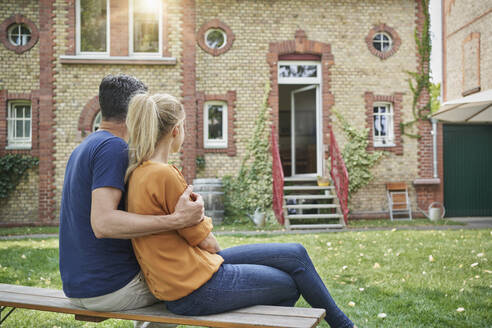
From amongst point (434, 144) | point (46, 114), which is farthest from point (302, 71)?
point (46, 114)

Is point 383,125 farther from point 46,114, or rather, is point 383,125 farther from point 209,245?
point 209,245

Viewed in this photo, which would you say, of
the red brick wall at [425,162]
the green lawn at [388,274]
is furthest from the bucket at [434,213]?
the green lawn at [388,274]

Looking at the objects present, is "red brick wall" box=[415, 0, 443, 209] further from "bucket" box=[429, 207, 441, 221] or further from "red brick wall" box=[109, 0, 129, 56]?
"red brick wall" box=[109, 0, 129, 56]

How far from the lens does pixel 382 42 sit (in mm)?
11703

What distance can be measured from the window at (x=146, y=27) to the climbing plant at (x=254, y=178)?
11.1 ft

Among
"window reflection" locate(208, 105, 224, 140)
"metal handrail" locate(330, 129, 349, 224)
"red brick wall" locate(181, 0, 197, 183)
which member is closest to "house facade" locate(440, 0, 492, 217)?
"metal handrail" locate(330, 129, 349, 224)

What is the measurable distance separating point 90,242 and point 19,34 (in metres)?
11.1

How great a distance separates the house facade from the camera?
1216 cm

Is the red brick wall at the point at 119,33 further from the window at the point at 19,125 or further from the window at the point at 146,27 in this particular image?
the window at the point at 19,125

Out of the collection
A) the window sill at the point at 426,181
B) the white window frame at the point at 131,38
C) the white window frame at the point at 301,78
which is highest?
the white window frame at the point at 131,38

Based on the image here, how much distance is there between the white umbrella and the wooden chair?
3544mm

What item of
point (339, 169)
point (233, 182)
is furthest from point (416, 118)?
point (233, 182)

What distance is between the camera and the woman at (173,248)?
6.06 feet

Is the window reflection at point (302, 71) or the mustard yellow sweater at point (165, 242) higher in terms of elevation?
the window reflection at point (302, 71)
